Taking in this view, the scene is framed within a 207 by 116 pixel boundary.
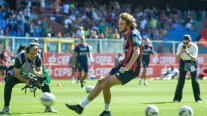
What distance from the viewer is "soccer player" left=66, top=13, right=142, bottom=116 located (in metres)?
15.9

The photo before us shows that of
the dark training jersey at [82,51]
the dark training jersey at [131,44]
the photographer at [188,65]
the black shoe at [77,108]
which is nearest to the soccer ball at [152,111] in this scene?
the dark training jersey at [131,44]

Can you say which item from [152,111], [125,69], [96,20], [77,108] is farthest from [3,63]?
[152,111]

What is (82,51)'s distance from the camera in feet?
116

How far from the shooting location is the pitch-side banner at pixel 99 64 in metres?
43.2

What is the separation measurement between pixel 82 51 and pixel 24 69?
17.3 m

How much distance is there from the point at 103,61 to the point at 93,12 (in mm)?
8587

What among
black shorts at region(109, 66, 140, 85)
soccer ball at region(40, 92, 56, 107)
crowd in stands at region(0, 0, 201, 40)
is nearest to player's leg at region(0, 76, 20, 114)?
soccer ball at region(40, 92, 56, 107)

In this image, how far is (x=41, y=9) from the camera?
164ft

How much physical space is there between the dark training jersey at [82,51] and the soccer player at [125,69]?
18.9 m

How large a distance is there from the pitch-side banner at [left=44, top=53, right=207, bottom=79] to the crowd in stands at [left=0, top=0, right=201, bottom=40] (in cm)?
241

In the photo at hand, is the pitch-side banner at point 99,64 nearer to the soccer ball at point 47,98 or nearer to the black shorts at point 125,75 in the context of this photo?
the soccer ball at point 47,98

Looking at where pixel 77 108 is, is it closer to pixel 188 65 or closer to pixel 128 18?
pixel 128 18

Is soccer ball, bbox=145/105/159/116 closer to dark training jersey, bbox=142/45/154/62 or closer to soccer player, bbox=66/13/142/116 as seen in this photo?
soccer player, bbox=66/13/142/116

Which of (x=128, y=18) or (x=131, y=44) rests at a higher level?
(x=128, y=18)
